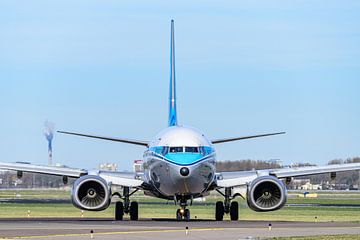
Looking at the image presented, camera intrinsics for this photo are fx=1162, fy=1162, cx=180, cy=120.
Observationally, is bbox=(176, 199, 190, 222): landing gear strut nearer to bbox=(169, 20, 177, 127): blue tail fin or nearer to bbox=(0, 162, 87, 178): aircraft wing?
bbox=(0, 162, 87, 178): aircraft wing

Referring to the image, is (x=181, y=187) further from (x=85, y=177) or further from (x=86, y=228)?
(x=86, y=228)

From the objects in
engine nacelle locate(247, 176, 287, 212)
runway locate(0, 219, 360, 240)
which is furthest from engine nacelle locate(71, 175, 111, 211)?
engine nacelle locate(247, 176, 287, 212)

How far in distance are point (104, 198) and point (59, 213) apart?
41.7ft

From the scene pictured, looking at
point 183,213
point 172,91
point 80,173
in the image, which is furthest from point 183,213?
point 172,91

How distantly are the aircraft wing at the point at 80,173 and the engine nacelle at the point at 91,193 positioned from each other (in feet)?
3.87

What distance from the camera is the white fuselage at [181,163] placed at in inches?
1919

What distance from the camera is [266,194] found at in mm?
52312

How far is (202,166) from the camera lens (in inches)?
1937

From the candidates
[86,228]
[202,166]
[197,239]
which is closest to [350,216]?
[202,166]

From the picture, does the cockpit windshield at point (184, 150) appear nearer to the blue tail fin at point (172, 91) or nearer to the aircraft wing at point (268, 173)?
the aircraft wing at point (268, 173)

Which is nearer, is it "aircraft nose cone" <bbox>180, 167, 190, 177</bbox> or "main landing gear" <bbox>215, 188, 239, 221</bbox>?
"aircraft nose cone" <bbox>180, 167, 190, 177</bbox>

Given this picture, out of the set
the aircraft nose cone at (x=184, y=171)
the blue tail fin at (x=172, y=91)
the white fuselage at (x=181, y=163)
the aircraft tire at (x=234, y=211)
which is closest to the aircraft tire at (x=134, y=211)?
the white fuselage at (x=181, y=163)

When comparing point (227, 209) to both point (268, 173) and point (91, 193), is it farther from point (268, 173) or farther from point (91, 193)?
point (91, 193)

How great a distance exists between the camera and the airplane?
49.2 meters
